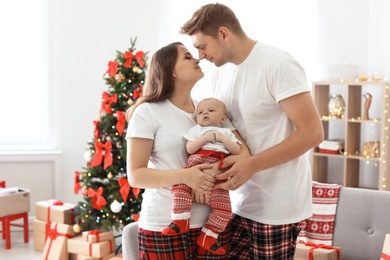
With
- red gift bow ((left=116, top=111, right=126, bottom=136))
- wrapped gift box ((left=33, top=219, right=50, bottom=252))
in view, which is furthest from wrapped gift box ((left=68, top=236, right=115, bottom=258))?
red gift bow ((left=116, top=111, right=126, bottom=136))

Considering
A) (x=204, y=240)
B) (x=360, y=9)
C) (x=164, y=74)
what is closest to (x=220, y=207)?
(x=204, y=240)

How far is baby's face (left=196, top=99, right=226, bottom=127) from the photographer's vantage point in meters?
2.31

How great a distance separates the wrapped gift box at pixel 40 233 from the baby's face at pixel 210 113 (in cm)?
325

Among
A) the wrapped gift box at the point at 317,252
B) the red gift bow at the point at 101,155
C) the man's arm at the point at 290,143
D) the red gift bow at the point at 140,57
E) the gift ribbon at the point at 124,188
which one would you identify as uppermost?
the red gift bow at the point at 140,57

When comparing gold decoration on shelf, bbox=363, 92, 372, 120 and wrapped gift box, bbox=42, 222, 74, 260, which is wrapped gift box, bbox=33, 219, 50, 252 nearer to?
wrapped gift box, bbox=42, 222, 74, 260

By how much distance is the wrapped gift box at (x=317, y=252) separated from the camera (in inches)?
125

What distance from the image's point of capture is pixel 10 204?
5328mm

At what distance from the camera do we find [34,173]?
5.99m

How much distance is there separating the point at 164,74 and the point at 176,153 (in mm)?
312

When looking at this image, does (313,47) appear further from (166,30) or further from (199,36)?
(199,36)

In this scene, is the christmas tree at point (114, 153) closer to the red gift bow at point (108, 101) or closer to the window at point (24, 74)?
the red gift bow at point (108, 101)

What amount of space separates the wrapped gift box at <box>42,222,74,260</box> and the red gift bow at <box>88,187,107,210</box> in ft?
1.26

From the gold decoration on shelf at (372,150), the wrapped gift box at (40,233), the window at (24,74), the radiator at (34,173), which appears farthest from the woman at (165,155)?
the window at (24,74)

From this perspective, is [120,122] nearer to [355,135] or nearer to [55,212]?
[55,212]
